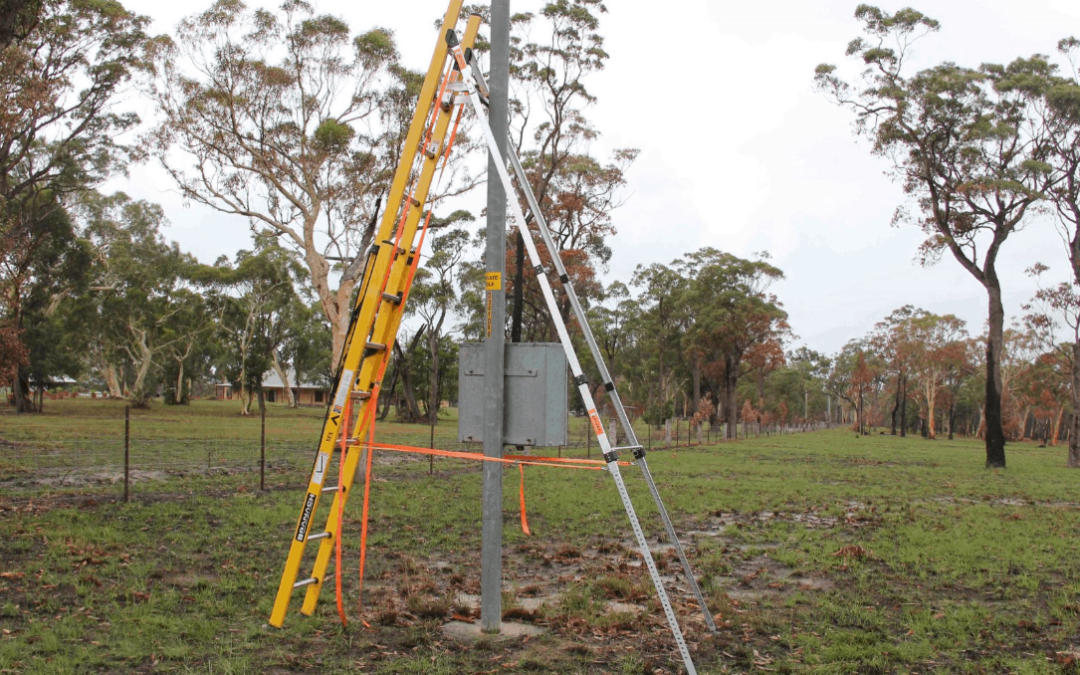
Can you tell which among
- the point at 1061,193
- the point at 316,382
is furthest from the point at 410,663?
the point at 316,382

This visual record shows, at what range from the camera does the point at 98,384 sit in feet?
374

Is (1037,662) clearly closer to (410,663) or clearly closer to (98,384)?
(410,663)

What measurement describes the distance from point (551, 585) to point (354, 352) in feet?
11.7

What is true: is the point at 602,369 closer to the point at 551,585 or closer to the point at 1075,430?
the point at 551,585

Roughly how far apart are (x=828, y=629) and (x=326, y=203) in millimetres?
17640

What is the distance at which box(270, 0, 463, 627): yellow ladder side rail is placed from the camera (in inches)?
214

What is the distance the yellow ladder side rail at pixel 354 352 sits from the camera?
543 centimetres

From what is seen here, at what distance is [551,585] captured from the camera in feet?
25.5

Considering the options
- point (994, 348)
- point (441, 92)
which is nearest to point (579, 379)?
point (441, 92)

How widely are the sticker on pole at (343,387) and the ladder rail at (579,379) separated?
1.49m

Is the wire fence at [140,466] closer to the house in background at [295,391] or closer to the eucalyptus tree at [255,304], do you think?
the eucalyptus tree at [255,304]

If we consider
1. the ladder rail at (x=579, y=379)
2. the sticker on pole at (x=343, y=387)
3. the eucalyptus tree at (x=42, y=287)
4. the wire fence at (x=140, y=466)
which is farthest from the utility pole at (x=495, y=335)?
the eucalyptus tree at (x=42, y=287)

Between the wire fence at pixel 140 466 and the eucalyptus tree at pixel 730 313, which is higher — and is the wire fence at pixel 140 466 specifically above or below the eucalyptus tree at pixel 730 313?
below

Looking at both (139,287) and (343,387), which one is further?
(139,287)
